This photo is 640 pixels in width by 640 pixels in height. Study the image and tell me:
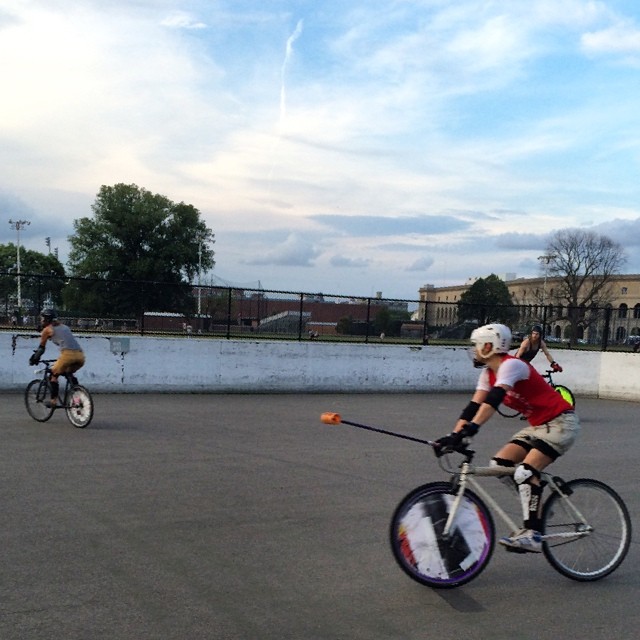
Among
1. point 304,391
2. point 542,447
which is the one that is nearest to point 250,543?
point 542,447

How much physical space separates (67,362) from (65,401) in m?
0.62

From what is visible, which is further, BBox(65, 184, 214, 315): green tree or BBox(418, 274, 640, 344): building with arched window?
BBox(65, 184, 214, 315): green tree

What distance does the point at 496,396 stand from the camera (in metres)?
4.18

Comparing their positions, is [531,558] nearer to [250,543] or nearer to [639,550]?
[639,550]

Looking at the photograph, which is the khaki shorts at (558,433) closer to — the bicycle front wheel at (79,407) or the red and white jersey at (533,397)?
the red and white jersey at (533,397)

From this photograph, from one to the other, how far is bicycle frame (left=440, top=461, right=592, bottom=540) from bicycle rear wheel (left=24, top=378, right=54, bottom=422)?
7.66 metres

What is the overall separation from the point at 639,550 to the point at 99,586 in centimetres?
418

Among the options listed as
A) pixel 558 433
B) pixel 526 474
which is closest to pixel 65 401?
pixel 526 474

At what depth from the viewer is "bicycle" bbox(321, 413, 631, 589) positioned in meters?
4.21

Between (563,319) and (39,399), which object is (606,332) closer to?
(563,319)

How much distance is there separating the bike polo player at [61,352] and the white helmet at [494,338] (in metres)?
7.48

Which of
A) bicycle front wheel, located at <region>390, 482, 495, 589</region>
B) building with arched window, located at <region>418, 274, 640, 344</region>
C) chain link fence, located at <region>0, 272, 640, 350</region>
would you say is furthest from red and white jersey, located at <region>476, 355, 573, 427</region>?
building with arched window, located at <region>418, 274, 640, 344</region>

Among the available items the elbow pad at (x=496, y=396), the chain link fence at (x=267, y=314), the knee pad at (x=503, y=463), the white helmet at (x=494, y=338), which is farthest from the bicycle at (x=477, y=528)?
the chain link fence at (x=267, y=314)

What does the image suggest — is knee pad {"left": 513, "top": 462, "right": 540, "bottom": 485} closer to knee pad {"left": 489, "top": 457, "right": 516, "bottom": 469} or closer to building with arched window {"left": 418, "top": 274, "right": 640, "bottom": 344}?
knee pad {"left": 489, "top": 457, "right": 516, "bottom": 469}
